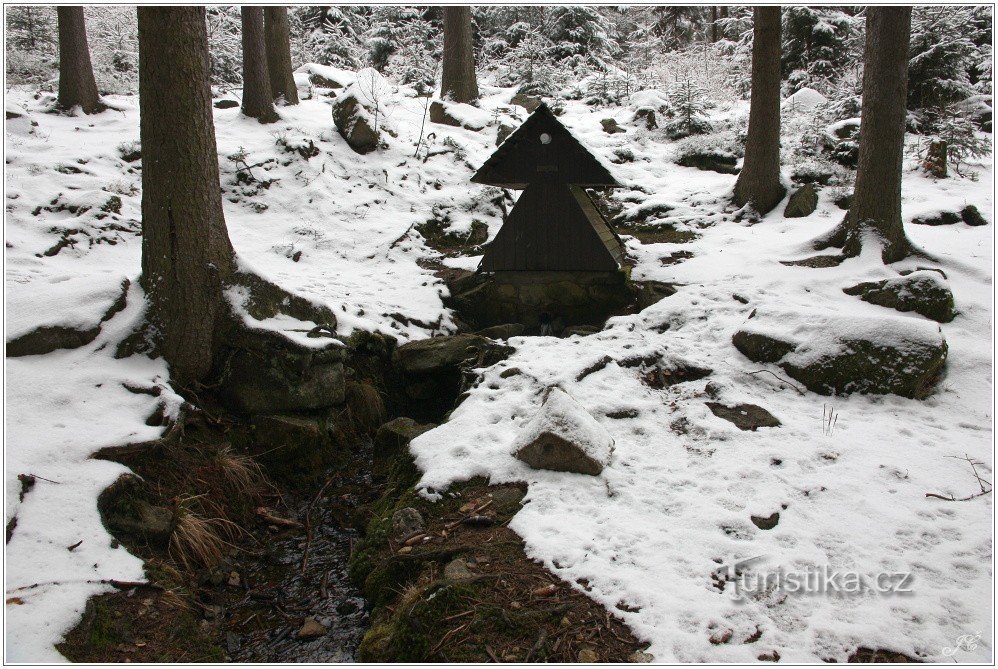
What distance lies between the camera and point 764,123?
32.2ft

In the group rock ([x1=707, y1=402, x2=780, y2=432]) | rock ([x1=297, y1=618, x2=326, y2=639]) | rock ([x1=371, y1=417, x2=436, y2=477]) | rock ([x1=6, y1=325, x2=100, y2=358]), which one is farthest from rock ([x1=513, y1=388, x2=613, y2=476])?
rock ([x1=6, y1=325, x2=100, y2=358])

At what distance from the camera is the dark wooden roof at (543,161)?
756cm

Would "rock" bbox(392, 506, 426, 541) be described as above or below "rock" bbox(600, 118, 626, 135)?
below

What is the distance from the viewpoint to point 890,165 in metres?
6.93

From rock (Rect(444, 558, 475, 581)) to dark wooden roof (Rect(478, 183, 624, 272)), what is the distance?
A: 5.27 m

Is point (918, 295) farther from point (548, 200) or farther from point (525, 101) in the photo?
point (525, 101)

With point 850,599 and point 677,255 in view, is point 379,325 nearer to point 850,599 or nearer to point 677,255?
point 677,255

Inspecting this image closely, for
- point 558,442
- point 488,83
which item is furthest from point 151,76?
point 488,83

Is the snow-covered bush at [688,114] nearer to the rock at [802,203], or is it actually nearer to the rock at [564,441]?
the rock at [802,203]

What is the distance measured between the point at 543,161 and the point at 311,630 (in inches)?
247

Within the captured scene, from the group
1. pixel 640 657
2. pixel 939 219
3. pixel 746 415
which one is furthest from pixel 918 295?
pixel 640 657

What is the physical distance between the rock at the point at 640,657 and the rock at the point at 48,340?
4951 millimetres

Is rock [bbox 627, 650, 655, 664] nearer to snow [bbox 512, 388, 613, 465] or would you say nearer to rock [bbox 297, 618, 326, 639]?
snow [bbox 512, 388, 613, 465]

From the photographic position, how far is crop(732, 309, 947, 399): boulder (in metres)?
4.76
